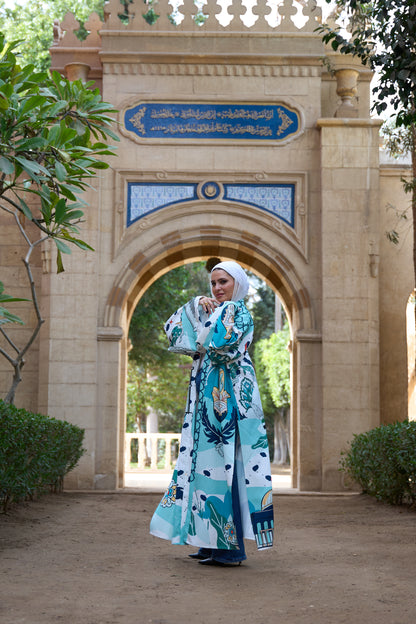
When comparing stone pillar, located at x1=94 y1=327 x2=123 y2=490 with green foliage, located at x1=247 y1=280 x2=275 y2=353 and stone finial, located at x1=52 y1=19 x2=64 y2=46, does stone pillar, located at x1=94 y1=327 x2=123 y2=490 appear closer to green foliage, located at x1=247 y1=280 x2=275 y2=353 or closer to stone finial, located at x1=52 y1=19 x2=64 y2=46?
stone finial, located at x1=52 y1=19 x2=64 y2=46

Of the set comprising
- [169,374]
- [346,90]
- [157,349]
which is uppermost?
[346,90]

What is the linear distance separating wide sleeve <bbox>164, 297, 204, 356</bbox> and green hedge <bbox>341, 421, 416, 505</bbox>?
355 cm

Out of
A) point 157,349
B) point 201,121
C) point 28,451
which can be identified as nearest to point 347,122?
point 201,121

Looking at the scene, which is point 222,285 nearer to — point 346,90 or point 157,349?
point 346,90

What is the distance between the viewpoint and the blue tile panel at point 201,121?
42.3 ft

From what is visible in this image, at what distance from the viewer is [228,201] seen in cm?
1284

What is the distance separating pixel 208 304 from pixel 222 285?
156 mm

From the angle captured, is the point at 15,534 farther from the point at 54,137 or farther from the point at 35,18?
the point at 35,18

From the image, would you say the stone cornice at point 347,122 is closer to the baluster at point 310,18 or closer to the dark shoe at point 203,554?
the baluster at point 310,18

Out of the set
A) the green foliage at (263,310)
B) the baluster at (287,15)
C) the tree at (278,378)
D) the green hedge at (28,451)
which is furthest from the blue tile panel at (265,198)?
the green foliage at (263,310)

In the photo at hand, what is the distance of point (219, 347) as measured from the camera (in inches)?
210

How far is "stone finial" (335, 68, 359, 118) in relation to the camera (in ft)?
42.1

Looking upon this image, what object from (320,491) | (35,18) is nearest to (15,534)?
(320,491)

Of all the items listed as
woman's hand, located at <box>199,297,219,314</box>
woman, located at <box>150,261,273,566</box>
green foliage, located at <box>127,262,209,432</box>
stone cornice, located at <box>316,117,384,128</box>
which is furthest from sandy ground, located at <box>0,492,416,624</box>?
green foliage, located at <box>127,262,209,432</box>
